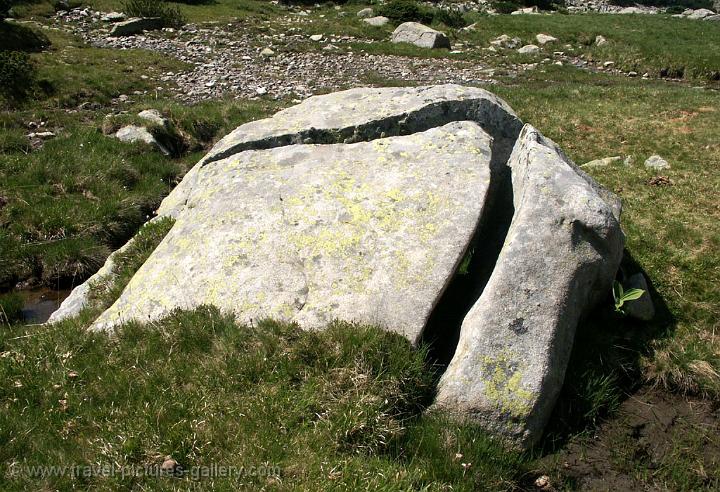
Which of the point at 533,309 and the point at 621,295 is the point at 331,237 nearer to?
the point at 533,309

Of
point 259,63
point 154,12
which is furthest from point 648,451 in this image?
point 154,12

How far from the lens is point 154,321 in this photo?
22.3 ft

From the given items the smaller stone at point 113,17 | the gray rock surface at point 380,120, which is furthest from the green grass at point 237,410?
the smaller stone at point 113,17

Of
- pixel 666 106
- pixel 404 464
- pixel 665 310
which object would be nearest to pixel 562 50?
pixel 666 106

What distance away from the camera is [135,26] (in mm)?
35625

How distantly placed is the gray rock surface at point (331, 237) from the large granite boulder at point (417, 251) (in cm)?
2

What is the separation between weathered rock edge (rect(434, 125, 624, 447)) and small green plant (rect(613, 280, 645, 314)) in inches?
27.8

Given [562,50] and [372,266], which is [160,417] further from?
[562,50]

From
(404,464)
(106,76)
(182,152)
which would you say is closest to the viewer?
(404,464)

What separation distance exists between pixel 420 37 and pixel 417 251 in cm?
3171

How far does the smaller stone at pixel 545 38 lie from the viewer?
37.5 metres

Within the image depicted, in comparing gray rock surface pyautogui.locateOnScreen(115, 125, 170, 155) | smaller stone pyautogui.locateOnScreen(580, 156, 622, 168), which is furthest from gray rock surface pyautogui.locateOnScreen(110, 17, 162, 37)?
smaller stone pyautogui.locateOnScreen(580, 156, 622, 168)

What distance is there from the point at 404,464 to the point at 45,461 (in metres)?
3.40

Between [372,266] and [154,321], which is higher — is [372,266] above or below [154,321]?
above
